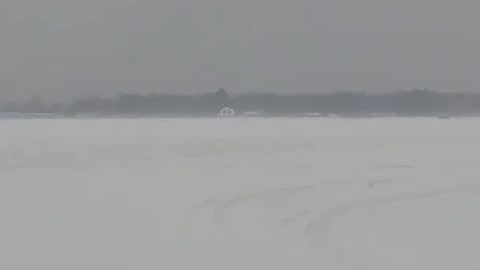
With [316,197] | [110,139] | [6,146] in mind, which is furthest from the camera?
[110,139]

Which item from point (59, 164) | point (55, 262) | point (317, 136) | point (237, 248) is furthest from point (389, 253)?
point (317, 136)

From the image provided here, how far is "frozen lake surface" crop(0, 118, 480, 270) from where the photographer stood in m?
5.10

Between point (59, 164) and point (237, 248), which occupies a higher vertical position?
point (59, 164)

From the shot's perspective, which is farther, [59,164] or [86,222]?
[59,164]

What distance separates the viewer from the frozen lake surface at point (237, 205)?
5.10 m

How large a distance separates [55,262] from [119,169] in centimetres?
499

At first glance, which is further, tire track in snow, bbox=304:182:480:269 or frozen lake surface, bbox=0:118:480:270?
tire track in snow, bbox=304:182:480:269

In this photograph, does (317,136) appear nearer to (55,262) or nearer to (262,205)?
(262,205)

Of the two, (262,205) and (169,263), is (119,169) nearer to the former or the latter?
(262,205)

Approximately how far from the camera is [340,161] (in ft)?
36.0

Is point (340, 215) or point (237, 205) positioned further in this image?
point (237, 205)

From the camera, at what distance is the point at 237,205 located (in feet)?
23.4

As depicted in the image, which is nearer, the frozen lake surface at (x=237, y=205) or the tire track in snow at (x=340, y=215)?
the frozen lake surface at (x=237, y=205)

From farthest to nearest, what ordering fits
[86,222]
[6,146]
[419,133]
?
[419,133], [6,146], [86,222]
